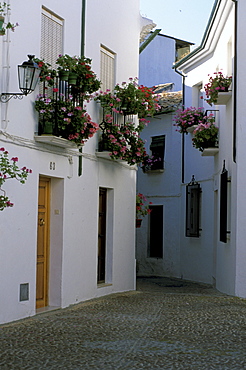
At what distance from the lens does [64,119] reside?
33.8ft

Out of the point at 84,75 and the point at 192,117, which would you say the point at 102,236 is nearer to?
the point at 84,75

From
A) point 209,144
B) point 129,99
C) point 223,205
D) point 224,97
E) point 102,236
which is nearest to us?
point 129,99

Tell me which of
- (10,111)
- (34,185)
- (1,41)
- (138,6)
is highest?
(138,6)

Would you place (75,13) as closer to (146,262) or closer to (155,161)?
(155,161)

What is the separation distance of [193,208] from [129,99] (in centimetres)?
713

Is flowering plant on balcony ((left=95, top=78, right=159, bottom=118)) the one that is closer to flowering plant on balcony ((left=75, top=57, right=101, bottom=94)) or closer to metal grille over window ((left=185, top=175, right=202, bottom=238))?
flowering plant on balcony ((left=75, top=57, right=101, bottom=94))

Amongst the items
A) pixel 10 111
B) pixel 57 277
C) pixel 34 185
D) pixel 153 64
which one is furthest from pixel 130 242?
pixel 153 64

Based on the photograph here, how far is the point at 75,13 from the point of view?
37.8 ft

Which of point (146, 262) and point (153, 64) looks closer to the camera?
point (146, 262)

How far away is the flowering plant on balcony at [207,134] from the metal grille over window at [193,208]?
284cm

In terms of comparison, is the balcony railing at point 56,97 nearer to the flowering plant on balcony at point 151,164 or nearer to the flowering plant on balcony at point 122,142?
the flowering plant on balcony at point 122,142

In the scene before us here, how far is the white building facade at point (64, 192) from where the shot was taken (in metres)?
9.38

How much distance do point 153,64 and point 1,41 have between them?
17.0 m

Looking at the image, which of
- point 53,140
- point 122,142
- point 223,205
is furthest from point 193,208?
point 53,140
